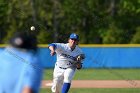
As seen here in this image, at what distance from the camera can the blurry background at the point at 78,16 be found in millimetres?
42391

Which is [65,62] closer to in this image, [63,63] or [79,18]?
[63,63]

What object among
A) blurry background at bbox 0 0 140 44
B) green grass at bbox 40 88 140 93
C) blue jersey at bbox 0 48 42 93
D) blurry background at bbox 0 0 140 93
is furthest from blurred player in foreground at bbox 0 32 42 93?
blurry background at bbox 0 0 140 44

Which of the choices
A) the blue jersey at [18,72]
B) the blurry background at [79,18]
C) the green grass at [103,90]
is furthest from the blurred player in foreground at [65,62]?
the blurry background at [79,18]

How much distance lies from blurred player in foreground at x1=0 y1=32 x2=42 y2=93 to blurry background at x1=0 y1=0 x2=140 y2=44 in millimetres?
36364

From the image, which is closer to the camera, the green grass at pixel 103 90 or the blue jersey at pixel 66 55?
the blue jersey at pixel 66 55

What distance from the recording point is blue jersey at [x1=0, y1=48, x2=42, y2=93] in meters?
4.41

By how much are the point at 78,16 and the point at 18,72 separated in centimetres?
3879

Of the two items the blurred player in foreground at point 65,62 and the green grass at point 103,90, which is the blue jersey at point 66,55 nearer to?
the blurred player in foreground at point 65,62

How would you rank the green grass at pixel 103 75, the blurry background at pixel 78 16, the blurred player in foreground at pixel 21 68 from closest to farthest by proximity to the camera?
the blurred player in foreground at pixel 21 68 → the green grass at pixel 103 75 → the blurry background at pixel 78 16

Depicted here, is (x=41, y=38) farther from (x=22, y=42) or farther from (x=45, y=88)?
(x=22, y=42)

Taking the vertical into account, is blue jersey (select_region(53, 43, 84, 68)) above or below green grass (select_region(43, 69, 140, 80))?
above

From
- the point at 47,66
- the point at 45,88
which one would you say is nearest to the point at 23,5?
the point at 47,66

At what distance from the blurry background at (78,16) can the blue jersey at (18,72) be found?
36340 mm

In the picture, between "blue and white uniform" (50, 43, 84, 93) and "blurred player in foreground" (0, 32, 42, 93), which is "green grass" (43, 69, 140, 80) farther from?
"blurred player in foreground" (0, 32, 42, 93)
